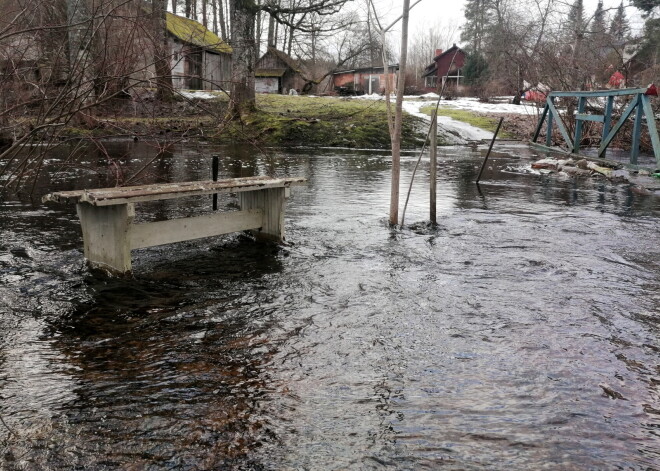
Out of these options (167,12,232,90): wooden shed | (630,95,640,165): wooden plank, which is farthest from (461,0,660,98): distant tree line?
(167,12,232,90): wooden shed

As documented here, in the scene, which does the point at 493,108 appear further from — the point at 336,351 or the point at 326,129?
the point at 336,351

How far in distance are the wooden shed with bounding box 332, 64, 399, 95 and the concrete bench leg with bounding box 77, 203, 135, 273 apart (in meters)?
46.0

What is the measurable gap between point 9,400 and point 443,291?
4097 millimetres

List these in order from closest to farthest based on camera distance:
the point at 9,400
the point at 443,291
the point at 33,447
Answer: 1. the point at 33,447
2. the point at 9,400
3. the point at 443,291

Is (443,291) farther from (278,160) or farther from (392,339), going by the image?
(278,160)

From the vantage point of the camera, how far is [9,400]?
149 inches

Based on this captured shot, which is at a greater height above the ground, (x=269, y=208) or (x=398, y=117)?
(x=398, y=117)

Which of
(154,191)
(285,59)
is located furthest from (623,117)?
(285,59)

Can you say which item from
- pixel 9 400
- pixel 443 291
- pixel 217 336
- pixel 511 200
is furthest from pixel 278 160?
pixel 9 400

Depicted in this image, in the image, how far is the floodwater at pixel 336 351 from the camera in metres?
3.39

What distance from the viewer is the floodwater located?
339 centimetres

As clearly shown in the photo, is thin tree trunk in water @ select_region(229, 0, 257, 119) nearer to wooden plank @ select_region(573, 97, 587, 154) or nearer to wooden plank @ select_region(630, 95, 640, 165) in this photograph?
wooden plank @ select_region(573, 97, 587, 154)

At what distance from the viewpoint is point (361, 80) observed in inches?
2117

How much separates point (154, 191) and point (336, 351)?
2686 millimetres
